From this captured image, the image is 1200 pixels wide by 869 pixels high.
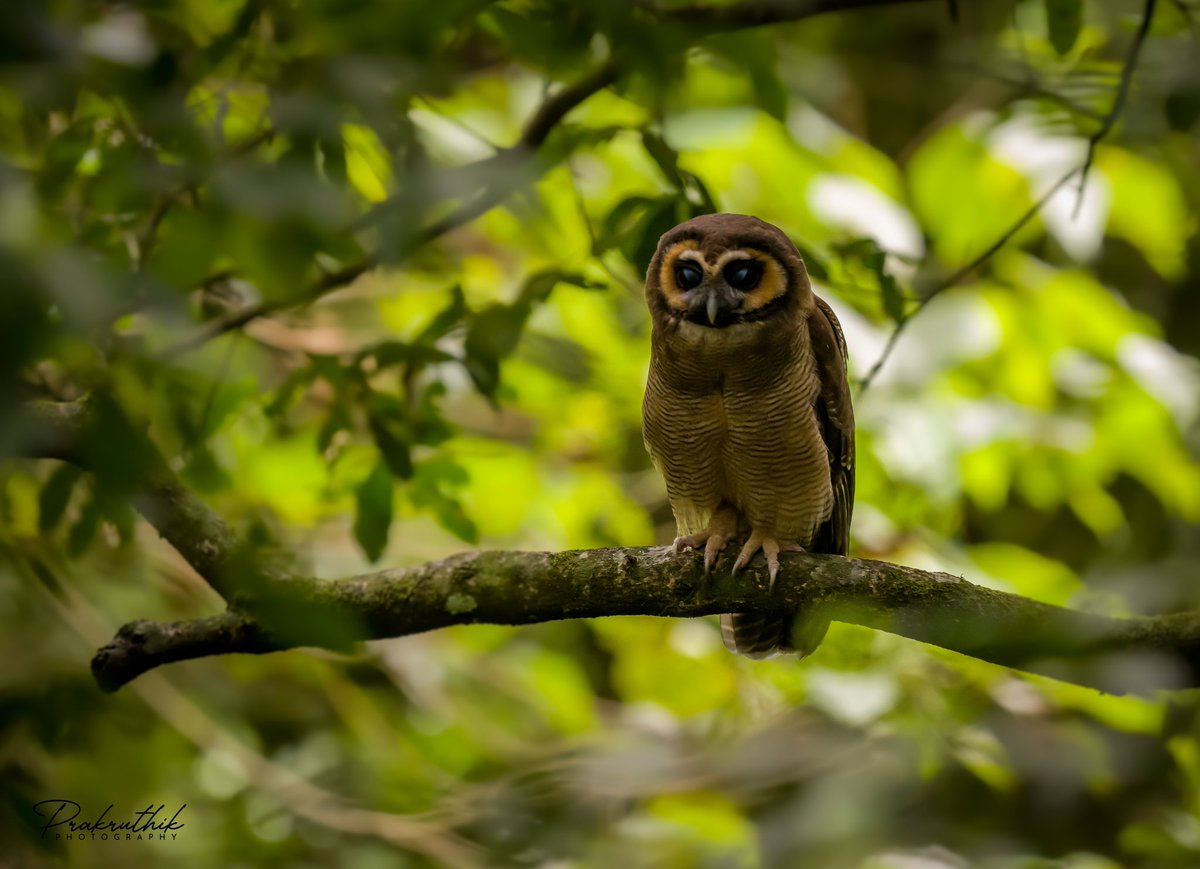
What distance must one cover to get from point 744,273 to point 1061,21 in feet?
3.82

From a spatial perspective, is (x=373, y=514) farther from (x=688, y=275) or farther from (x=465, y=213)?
(x=688, y=275)

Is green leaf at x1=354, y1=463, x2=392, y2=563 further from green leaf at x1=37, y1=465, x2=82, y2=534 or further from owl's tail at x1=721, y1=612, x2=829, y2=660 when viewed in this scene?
owl's tail at x1=721, y1=612, x2=829, y2=660

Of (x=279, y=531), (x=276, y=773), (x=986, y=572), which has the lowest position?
(x=276, y=773)

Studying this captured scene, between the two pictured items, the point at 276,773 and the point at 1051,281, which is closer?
the point at 276,773

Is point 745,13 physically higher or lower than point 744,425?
higher

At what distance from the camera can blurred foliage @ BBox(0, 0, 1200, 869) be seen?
11.0 ft

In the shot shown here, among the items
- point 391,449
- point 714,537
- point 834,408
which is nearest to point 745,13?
point 834,408

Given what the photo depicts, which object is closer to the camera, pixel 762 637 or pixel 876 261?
pixel 876 261

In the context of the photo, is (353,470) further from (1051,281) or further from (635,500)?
(1051,281)

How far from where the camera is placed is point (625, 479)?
6305mm

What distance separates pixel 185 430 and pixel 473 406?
15.9 feet

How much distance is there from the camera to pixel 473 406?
711 cm

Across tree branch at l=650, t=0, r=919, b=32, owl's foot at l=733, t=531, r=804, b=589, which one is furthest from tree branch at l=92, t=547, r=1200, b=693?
tree branch at l=650, t=0, r=919, b=32

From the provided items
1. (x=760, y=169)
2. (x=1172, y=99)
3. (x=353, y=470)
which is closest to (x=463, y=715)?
(x=353, y=470)
